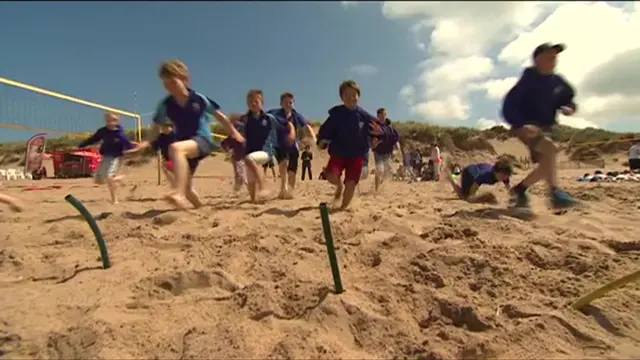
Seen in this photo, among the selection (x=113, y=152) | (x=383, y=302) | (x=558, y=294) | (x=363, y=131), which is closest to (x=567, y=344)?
(x=558, y=294)

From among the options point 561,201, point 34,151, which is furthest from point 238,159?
point 34,151

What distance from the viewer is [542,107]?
14.8 feet

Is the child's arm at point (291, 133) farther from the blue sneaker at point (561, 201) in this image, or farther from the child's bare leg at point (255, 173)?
the blue sneaker at point (561, 201)

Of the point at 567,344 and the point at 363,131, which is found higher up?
the point at 363,131

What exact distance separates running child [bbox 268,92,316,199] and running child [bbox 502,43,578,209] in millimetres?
2541

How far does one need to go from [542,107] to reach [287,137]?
10.6ft

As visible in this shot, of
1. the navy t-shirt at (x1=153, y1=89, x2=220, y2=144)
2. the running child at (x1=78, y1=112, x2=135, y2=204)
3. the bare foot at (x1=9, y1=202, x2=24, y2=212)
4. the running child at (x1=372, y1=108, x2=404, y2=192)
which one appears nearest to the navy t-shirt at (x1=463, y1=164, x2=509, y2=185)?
the running child at (x1=372, y1=108, x2=404, y2=192)

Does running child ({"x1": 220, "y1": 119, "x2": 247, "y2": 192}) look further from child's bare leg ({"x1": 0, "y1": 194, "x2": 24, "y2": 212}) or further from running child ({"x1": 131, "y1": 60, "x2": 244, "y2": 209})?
child's bare leg ({"x1": 0, "y1": 194, "x2": 24, "y2": 212})

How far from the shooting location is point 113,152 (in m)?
6.74

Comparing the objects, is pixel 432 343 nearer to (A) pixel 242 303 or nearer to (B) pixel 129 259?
(A) pixel 242 303

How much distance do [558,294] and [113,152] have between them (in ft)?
18.8

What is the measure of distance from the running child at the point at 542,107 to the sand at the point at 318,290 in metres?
0.49

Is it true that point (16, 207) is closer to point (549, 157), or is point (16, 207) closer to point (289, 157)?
point (289, 157)

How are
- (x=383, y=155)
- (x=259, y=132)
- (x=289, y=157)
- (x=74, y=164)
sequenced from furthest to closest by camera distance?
(x=74, y=164), (x=383, y=155), (x=289, y=157), (x=259, y=132)
